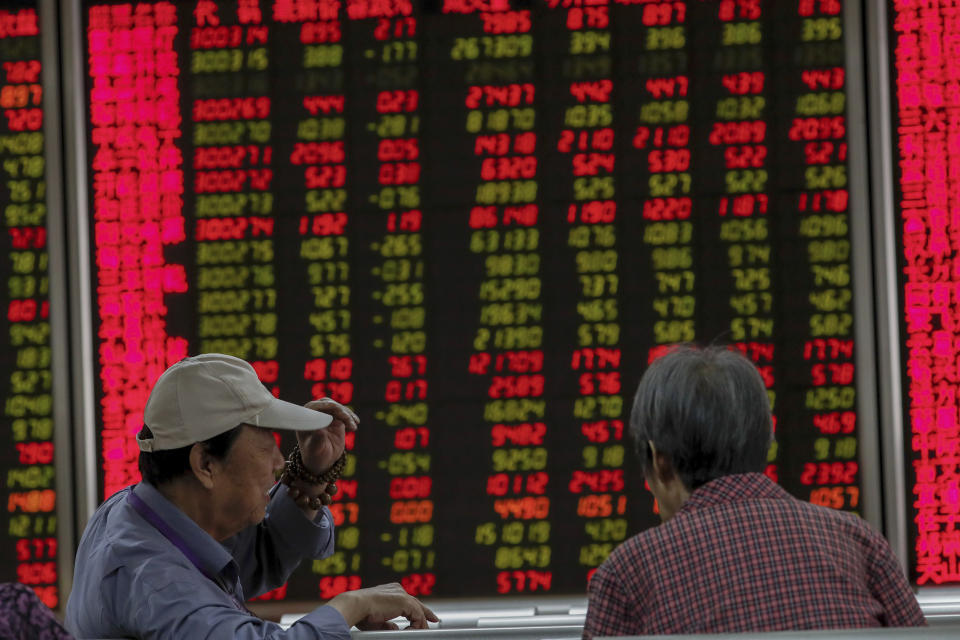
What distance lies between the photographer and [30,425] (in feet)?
8.60

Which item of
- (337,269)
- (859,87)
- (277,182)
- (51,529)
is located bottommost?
(51,529)

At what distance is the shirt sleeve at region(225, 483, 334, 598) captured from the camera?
67.1 inches

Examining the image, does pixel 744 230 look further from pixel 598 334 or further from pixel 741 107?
pixel 598 334

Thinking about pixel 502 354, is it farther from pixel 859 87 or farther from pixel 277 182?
pixel 859 87

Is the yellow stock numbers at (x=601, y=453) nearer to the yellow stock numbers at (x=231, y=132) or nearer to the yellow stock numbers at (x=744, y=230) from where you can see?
the yellow stock numbers at (x=744, y=230)

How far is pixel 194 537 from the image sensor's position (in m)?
1.41

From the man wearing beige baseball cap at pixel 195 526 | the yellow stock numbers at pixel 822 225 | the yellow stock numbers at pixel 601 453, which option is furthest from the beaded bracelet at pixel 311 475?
the yellow stock numbers at pixel 822 225

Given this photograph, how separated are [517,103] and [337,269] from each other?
57 cm

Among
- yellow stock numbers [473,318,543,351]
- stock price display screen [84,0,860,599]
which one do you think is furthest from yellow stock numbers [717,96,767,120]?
yellow stock numbers [473,318,543,351]

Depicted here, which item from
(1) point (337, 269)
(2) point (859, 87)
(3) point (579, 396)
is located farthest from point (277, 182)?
(2) point (859, 87)

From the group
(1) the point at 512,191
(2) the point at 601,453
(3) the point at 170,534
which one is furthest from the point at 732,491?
(1) the point at 512,191

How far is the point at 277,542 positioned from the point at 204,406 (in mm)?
391

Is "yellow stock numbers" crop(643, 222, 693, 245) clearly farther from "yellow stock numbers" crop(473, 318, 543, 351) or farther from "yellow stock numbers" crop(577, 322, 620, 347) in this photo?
"yellow stock numbers" crop(473, 318, 543, 351)

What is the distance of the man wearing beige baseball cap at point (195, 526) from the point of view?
128 cm
